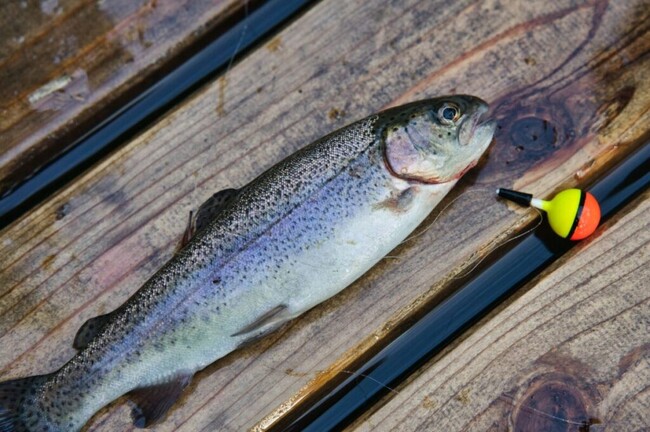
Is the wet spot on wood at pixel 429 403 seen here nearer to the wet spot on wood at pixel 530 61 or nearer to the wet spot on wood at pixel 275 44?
the wet spot on wood at pixel 530 61

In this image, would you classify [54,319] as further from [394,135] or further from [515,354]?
[515,354]

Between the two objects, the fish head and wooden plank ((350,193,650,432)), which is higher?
the fish head

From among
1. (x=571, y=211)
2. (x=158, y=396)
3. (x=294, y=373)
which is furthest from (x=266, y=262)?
(x=571, y=211)

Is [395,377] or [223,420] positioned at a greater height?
[223,420]

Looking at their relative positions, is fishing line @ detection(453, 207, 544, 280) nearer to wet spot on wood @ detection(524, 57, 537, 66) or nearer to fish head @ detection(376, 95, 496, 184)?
fish head @ detection(376, 95, 496, 184)

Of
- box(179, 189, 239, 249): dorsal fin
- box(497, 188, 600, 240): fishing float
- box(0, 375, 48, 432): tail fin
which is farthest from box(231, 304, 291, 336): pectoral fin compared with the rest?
box(497, 188, 600, 240): fishing float

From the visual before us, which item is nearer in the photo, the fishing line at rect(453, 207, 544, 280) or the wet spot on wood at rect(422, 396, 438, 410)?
the wet spot on wood at rect(422, 396, 438, 410)

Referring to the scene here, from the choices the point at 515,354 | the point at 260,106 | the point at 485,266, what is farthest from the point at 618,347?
the point at 260,106
